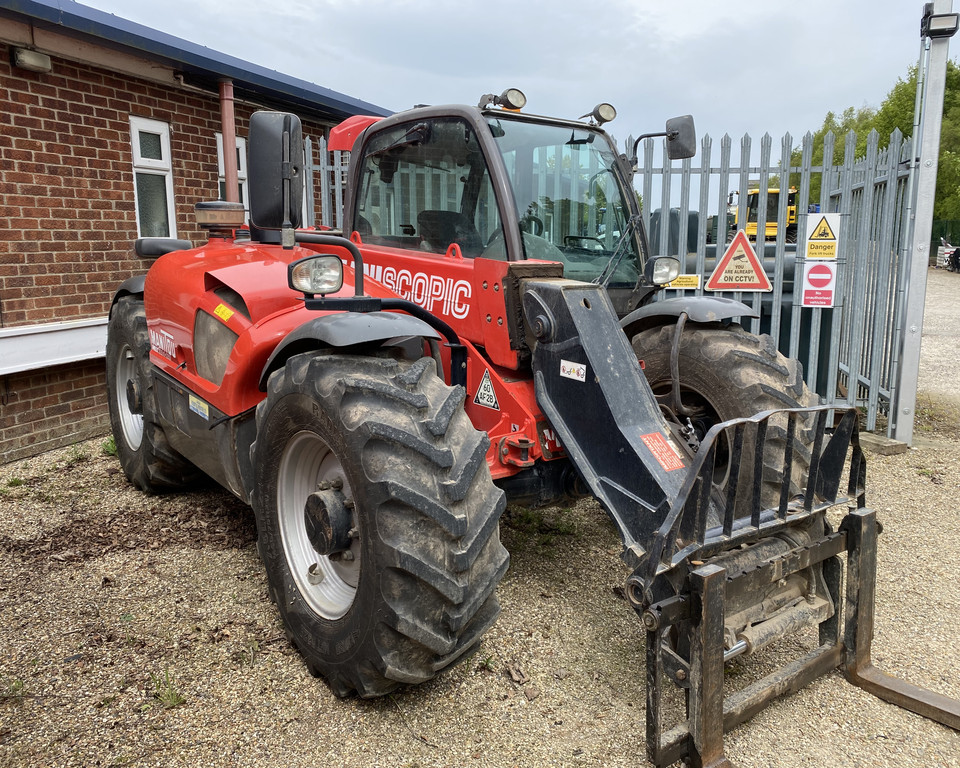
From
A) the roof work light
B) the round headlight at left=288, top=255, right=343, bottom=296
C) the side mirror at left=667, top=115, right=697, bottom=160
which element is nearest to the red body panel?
the round headlight at left=288, top=255, right=343, bottom=296

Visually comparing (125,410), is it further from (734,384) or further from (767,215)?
(767,215)

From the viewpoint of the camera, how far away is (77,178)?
618cm

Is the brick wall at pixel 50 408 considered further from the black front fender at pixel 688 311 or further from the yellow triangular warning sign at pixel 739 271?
the yellow triangular warning sign at pixel 739 271

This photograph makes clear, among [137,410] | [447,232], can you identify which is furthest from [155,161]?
[447,232]

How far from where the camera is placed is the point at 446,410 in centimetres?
252

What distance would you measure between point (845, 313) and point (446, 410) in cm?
539

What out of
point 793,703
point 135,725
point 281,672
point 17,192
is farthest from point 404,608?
point 17,192

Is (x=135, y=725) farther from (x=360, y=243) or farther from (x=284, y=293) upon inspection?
(x=360, y=243)

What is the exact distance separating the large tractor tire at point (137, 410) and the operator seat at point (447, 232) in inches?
77.1

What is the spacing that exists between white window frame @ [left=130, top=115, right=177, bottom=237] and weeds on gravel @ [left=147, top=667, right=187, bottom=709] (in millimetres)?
4978

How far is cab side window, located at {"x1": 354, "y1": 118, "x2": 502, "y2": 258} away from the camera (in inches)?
131

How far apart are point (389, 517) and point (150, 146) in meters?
6.02

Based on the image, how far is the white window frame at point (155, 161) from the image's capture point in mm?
6707

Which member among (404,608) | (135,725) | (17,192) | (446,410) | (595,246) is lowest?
(135,725)
